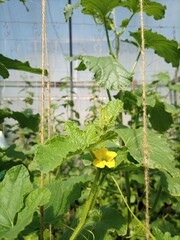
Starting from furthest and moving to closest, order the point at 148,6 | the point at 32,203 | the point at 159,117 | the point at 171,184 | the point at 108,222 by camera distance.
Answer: the point at 159,117
the point at 148,6
the point at 108,222
the point at 171,184
the point at 32,203

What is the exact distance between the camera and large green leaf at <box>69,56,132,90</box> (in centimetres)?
110

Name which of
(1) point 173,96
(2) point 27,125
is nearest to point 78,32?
(1) point 173,96

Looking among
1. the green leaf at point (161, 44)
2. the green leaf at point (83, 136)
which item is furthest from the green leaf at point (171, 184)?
the green leaf at point (161, 44)

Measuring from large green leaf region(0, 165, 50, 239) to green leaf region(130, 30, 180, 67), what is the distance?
2.37ft

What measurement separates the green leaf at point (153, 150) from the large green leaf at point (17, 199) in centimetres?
26

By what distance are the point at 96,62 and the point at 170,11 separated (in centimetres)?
380

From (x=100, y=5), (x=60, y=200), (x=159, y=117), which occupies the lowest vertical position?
(x=60, y=200)

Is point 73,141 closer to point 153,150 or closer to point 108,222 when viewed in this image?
point 153,150

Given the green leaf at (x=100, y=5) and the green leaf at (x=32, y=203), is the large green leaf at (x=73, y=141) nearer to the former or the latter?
the green leaf at (x=32, y=203)

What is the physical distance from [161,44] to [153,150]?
0.55 m

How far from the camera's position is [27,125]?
4.69 ft

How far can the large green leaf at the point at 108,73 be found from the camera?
110 centimetres

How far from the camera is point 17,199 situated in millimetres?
758

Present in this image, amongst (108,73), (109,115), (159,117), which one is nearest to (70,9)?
(108,73)
